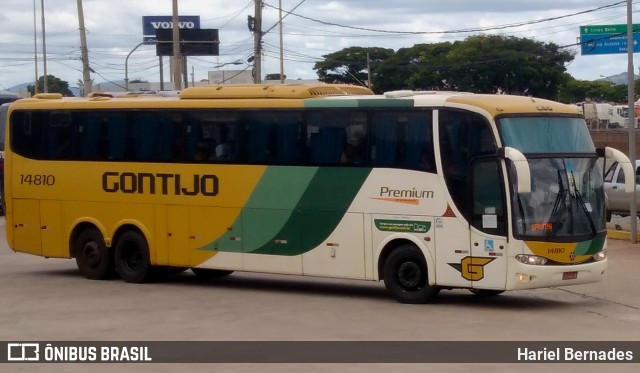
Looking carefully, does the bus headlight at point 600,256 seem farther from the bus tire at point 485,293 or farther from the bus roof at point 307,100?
the bus roof at point 307,100

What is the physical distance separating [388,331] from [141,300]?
5151 millimetres

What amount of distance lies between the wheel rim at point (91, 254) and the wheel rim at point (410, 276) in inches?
243

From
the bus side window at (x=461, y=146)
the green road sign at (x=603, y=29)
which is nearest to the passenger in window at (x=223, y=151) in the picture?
the bus side window at (x=461, y=146)

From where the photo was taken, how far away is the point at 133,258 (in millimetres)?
20734

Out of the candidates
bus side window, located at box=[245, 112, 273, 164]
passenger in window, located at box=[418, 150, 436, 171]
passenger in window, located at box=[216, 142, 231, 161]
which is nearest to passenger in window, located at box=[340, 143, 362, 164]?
passenger in window, located at box=[418, 150, 436, 171]

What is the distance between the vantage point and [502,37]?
67250 millimetres

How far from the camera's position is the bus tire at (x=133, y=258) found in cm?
2044

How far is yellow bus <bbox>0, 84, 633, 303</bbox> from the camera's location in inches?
655

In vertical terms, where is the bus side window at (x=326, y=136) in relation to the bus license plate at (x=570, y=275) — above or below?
above

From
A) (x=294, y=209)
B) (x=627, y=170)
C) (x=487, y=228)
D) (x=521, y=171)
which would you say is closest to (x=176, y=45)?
(x=294, y=209)

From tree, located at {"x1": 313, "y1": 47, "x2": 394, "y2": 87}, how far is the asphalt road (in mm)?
49980

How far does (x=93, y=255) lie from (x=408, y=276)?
6.46m

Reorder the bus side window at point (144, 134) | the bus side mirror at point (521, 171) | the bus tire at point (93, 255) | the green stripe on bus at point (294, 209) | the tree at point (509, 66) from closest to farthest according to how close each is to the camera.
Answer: the bus side mirror at point (521, 171) → the green stripe on bus at point (294, 209) → the bus side window at point (144, 134) → the bus tire at point (93, 255) → the tree at point (509, 66)

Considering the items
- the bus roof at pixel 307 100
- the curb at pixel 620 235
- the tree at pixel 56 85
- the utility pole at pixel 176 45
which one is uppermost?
the tree at pixel 56 85
